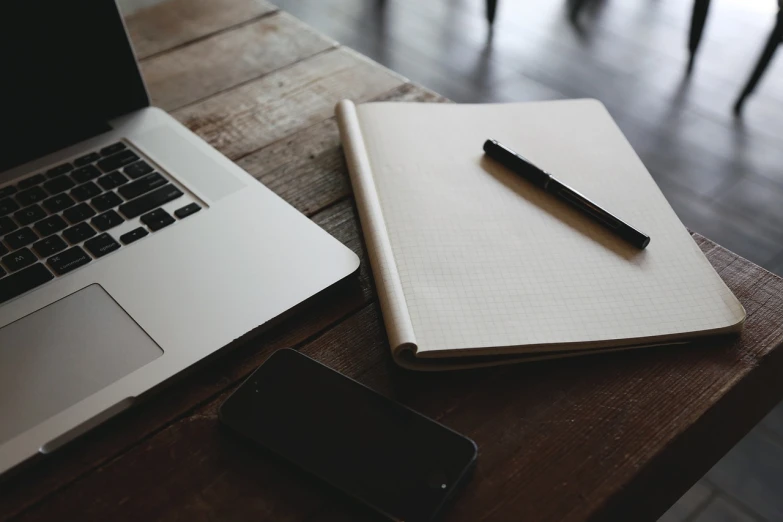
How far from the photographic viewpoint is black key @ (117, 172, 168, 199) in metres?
0.57

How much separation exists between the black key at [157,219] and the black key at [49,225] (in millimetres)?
62

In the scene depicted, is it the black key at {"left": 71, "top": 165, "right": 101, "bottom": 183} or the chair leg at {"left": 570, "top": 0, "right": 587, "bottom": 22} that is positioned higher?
the black key at {"left": 71, "top": 165, "right": 101, "bottom": 183}

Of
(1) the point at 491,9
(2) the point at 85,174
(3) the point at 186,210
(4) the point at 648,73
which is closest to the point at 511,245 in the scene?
(3) the point at 186,210

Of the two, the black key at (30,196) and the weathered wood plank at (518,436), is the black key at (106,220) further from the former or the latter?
the weathered wood plank at (518,436)

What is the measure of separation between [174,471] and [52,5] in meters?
0.42

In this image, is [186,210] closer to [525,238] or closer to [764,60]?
[525,238]

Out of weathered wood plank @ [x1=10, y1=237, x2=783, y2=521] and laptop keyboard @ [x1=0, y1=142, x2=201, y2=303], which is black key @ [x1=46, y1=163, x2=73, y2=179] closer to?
laptop keyboard @ [x1=0, y1=142, x2=201, y2=303]

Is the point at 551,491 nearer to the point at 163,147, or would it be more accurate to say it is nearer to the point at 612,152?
the point at 612,152

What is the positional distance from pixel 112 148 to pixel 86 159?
0.03 meters

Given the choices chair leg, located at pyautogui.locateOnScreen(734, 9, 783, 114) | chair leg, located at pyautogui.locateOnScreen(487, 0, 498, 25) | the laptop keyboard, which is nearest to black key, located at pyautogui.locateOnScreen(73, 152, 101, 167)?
the laptop keyboard

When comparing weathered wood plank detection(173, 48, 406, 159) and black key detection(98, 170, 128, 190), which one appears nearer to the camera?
black key detection(98, 170, 128, 190)

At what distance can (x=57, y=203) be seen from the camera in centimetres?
56

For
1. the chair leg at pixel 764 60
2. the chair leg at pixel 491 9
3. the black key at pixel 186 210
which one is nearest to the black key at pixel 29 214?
the black key at pixel 186 210

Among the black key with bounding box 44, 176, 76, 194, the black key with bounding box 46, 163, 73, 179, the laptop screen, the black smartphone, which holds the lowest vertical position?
the black smartphone
